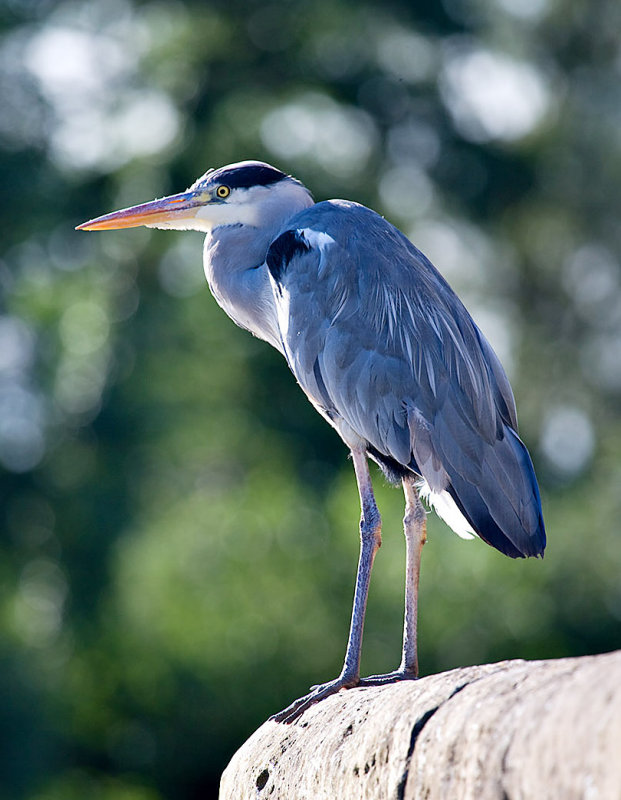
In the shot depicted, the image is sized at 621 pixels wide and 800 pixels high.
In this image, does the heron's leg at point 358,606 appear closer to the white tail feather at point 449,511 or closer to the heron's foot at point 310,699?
the heron's foot at point 310,699

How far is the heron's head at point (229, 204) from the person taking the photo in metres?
4.07

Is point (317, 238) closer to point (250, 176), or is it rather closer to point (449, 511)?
point (250, 176)

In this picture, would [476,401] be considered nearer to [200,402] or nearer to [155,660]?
[155,660]

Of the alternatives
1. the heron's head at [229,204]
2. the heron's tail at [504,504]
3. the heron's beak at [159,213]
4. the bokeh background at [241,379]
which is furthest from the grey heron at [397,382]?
the bokeh background at [241,379]

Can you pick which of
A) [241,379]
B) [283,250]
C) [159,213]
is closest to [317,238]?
[283,250]

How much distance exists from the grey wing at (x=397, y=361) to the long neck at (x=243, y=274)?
0.20 meters

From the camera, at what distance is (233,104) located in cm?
1201

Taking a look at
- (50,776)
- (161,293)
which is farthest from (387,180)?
(50,776)

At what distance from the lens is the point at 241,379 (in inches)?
454

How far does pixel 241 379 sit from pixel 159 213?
742 centimetres

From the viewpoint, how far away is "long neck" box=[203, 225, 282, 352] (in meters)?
3.96

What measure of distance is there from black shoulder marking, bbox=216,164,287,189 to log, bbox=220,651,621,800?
1.88m

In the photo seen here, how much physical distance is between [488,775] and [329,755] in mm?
733

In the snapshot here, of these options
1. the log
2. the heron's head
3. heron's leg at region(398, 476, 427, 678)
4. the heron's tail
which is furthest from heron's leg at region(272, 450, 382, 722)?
the heron's head
